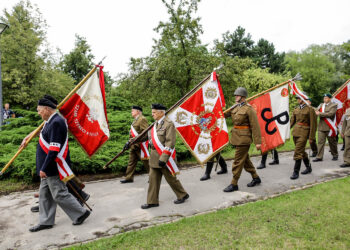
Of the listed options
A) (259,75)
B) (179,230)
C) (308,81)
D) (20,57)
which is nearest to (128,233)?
(179,230)

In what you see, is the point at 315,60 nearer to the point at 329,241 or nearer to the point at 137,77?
the point at 137,77

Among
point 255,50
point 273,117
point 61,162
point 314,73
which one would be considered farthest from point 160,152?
point 314,73

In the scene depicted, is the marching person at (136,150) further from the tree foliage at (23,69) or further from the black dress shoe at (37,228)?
the tree foliage at (23,69)

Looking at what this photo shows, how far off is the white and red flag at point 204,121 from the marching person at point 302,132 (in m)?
2.18

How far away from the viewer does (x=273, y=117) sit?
23.1 ft

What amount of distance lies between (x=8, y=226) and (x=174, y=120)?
3471mm

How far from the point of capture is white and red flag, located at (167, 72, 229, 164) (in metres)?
5.67

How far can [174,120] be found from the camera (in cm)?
555

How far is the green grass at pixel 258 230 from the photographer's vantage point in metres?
3.49

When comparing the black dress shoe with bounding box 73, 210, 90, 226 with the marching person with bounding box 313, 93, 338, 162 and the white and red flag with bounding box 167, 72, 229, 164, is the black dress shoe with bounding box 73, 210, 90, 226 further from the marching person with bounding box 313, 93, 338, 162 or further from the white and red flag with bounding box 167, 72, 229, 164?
the marching person with bounding box 313, 93, 338, 162

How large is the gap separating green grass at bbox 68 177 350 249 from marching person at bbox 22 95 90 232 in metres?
0.88

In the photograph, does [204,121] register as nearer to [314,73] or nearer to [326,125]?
[326,125]

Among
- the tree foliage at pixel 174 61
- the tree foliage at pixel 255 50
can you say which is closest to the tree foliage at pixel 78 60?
the tree foliage at pixel 255 50

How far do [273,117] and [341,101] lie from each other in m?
4.01
